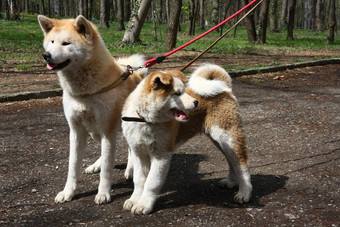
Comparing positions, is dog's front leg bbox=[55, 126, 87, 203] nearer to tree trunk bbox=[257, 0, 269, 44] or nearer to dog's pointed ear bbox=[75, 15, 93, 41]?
dog's pointed ear bbox=[75, 15, 93, 41]

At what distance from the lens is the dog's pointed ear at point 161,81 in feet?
10.5

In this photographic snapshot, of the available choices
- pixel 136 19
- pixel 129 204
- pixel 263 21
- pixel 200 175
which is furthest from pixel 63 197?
pixel 263 21

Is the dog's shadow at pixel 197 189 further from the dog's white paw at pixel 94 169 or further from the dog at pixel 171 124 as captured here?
the dog's white paw at pixel 94 169

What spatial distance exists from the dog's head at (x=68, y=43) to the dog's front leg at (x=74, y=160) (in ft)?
2.34

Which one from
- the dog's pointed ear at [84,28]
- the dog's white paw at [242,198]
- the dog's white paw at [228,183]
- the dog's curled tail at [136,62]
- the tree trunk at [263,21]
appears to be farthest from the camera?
the tree trunk at [263,21]

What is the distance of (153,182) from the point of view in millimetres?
3424

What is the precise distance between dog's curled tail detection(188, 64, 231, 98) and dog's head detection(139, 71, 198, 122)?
43 centimetres

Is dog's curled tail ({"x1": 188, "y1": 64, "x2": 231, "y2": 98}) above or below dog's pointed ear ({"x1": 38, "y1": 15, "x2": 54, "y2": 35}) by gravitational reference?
below

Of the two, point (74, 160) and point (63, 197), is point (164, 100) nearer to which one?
point (74, 160)

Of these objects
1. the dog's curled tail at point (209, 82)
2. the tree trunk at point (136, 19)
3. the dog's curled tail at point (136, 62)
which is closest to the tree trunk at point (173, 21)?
the tree trunk at point (136, 19)

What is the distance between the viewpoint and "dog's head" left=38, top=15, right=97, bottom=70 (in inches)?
135

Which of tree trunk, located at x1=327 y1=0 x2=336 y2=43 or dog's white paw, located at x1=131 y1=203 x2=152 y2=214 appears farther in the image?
tree trunk, located at x1=327 y1=0 x2=336 y2=43

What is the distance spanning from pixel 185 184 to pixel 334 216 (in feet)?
5.27

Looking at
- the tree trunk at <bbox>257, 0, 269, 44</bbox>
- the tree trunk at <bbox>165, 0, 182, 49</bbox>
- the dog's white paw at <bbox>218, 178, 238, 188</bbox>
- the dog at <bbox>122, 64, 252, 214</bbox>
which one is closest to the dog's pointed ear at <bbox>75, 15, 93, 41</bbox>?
the dog at <bbox>122, 64, 252, 214</bbox>
